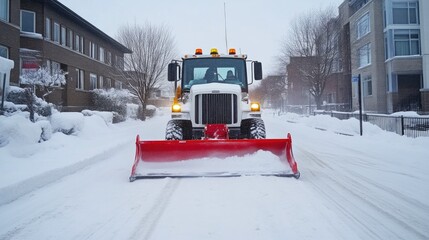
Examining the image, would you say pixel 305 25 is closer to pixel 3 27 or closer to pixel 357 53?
pixel 357 53

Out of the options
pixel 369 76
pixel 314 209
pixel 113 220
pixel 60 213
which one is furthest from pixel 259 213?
pixel 369 76

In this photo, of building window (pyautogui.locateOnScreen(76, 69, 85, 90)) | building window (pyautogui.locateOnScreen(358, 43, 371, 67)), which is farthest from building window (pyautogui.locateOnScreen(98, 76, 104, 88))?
building window (pyautogui.locateOnScreen(358, 43, 371, 67))

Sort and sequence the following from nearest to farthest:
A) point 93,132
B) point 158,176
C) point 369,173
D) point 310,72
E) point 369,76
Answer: point 158,176 → point 369,173 → point 93,132 → point 310,72 → point 369,76

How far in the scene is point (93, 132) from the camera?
1209 cm

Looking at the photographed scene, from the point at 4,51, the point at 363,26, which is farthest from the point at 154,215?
the point at 363,26

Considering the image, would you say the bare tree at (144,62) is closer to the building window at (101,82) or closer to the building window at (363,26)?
the building window at (101,82)

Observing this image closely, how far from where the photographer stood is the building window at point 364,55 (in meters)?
28.2

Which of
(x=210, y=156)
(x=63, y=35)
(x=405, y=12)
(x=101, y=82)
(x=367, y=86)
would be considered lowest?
(x=210, y=156)

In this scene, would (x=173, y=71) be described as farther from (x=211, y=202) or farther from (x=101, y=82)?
(x=101, y=82)

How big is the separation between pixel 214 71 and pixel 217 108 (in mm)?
1770

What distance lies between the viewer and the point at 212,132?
6.67 meters

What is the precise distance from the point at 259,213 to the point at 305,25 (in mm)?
26029

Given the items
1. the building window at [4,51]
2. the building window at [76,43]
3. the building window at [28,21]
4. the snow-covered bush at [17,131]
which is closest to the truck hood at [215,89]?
the snow-covered bush at [17,131]

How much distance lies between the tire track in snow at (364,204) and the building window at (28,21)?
68.1ft
